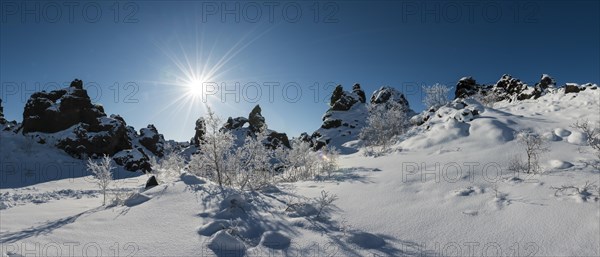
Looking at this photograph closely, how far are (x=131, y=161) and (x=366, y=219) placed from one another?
4153cm

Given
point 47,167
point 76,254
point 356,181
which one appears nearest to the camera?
point 76,254

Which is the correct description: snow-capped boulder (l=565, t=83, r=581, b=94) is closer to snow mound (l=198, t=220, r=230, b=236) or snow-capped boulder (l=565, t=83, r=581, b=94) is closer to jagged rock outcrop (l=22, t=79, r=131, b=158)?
snow mound (l=198, t=220, r=230, b=236)

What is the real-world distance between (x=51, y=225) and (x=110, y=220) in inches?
47.4

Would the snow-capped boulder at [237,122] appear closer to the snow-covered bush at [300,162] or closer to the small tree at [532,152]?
the snow-covered bush at [300,162]

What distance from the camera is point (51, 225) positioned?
693 cm

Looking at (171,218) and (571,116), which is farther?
(571,116)

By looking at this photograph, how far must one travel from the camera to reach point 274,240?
5.90 metres

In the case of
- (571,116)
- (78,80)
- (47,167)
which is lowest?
(47,167)

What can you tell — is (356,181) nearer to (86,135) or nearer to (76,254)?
(76,254)

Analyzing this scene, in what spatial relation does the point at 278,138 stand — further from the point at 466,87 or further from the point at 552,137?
the point at 552,137

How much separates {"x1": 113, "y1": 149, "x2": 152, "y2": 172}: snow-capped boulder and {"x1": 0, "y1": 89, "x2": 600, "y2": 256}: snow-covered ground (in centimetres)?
3439

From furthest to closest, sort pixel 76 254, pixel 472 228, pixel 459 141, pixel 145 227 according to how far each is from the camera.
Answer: pixel 459 141, pixel 145 227, pixel 472 228, pixel 76 254

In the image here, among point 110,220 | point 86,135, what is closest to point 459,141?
point 110,220

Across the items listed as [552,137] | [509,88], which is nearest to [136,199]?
[552,137]
